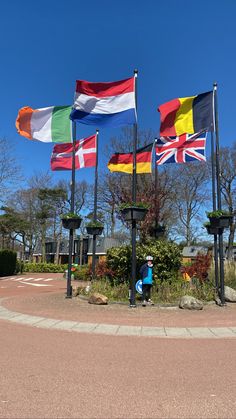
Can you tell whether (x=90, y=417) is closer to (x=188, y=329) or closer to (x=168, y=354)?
(x=168, y=354)

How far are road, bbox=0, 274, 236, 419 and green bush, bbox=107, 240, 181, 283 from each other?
6.53m

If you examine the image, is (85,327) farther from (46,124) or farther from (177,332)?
(46,124)

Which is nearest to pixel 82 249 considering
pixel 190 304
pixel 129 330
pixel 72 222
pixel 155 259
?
pixel 72 222

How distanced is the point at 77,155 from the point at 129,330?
9.66 m

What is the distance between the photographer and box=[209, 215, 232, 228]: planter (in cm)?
1313

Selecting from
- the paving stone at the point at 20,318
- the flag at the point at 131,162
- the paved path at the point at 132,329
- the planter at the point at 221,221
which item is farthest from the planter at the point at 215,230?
the paving stone at the point at 20,318

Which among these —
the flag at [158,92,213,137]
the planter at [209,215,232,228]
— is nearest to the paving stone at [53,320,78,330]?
the planter at [209,215,232,228]

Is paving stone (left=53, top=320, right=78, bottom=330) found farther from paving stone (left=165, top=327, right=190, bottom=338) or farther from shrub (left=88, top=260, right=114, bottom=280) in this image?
shrub (left=88, top=260, right=114, bottom=280)

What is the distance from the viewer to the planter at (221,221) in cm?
1313

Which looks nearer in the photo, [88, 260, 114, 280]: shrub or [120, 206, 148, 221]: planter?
[120, 206, 148, 221]: planter

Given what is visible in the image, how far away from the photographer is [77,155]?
16.8 metres

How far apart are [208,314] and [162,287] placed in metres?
2.71

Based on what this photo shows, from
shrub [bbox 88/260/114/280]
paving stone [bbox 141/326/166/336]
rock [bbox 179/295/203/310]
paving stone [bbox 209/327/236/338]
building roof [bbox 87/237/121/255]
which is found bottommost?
paving stone [bbox 141/326/166/336]

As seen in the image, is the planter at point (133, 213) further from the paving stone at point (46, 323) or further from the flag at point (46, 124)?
the flag at point (46, 124)
